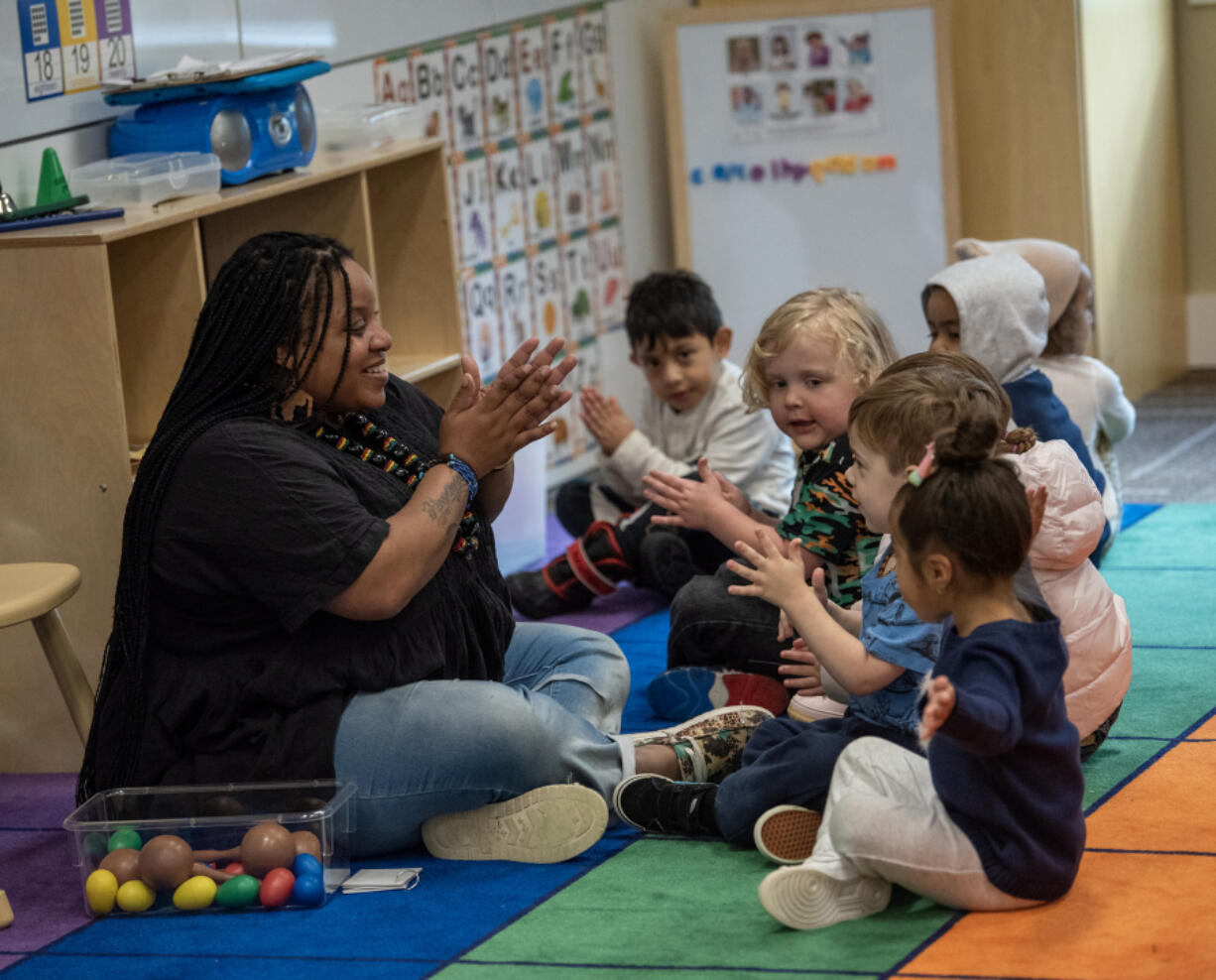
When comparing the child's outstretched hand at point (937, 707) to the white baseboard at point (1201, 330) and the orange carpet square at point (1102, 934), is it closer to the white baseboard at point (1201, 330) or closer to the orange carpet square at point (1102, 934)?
the orange carpet square at point (1102, 934)

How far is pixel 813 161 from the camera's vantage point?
5.18 metres

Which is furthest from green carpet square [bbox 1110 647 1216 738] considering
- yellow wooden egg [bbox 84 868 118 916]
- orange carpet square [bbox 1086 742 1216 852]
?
yellow wooden egg [bbox 84 868 118 916]

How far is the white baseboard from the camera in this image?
5.63 m

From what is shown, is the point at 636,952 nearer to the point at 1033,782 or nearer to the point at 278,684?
the point at 1033,782

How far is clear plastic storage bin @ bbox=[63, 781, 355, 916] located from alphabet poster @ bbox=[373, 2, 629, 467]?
2.04 m

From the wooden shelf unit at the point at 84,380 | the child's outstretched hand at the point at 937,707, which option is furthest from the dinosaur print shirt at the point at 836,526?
the wooden shelf unit at the point at 84,380

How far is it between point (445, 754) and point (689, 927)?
1.39ft

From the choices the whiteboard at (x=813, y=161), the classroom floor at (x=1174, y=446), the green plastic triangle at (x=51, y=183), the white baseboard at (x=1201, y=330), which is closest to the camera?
the green plastic triangle at (x=51, y=183)

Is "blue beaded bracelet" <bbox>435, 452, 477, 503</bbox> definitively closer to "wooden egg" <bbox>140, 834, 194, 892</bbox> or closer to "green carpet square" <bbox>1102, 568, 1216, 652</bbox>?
"wooden egg" <bbox>140, 834, 194, 892</bbox>

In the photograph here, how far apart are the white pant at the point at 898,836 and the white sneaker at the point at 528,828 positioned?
380mm

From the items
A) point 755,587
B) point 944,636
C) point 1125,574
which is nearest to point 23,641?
point 755,587

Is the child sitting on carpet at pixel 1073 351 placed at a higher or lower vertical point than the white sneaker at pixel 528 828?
higher

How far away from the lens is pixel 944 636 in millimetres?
1971

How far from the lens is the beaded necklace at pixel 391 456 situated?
244 cm
